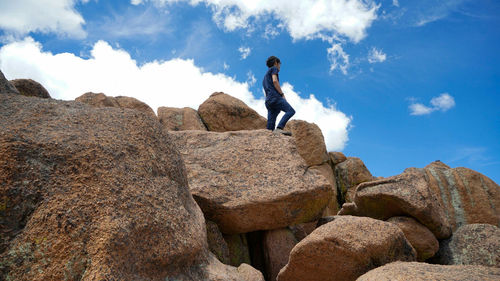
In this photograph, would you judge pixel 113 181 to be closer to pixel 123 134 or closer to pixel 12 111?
pixel 123 134

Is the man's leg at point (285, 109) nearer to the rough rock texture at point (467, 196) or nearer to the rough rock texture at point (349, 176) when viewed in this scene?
the rough rock texture at point (467, 196)

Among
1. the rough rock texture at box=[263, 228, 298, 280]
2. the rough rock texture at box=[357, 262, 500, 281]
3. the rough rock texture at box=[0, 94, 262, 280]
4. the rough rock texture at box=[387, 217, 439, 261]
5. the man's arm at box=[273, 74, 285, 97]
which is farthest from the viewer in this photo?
the man's arm at box=[273, 74, 285, 97]

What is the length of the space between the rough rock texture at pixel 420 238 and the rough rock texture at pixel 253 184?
6.04 ft

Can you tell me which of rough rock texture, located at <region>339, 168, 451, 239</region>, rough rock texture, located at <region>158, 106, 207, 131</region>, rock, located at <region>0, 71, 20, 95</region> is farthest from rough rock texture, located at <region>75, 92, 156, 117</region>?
rough rock texture, located at <region>339, 168, 451, 239</region>

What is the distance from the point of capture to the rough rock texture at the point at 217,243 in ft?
20.7

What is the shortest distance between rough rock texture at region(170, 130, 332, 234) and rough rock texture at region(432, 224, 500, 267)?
286 centimetres

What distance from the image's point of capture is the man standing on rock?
10.7 meters

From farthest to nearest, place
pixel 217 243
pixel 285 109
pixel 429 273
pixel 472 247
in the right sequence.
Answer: pixel 285 109 → pixel 472 247 → pixel 217 243 → pixel 429 273

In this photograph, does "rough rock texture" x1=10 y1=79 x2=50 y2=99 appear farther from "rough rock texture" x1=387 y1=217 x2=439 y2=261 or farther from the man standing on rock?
"rough rock texture" x1=387 y1=217 x2=439 y2=261

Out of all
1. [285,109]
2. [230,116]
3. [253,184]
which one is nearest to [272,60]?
[285,109]

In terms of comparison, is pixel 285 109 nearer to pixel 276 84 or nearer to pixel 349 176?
pixel 276 84

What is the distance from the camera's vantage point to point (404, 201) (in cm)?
757

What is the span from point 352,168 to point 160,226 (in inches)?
666

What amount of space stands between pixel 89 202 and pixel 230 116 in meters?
12.4
